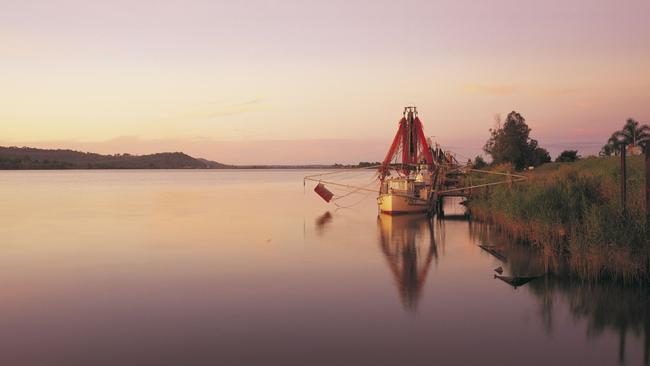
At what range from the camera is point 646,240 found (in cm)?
1263

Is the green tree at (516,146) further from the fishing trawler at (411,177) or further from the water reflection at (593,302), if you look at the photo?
the water reflection at (593,302)

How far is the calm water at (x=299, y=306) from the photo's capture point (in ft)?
31.2

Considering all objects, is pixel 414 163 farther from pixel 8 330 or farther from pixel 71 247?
pixel 8 330

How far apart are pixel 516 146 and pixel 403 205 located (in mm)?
37549

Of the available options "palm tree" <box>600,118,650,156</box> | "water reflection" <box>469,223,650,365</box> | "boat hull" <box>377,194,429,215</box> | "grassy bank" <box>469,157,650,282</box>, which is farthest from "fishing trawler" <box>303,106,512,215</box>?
"palm tree" <box>600,118,650,156</box>

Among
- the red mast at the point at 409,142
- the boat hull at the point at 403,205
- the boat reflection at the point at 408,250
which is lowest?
the boat reflection at the point at 408,250

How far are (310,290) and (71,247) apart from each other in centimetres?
1287

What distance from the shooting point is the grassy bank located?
13047 millimetres

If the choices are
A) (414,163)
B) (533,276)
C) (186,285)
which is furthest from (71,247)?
(414,163)

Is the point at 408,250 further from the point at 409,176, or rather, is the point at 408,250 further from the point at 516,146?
the point at 516,146

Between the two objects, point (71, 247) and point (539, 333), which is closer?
point (539, 333)

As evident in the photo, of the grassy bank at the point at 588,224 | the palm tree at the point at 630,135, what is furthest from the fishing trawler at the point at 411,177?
the palm tree at the point at 630,135

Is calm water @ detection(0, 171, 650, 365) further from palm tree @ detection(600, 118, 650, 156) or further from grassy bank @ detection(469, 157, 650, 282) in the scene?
palm tree @ detection(600, 118, 650, 156)

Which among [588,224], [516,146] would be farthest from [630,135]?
[588,224]
